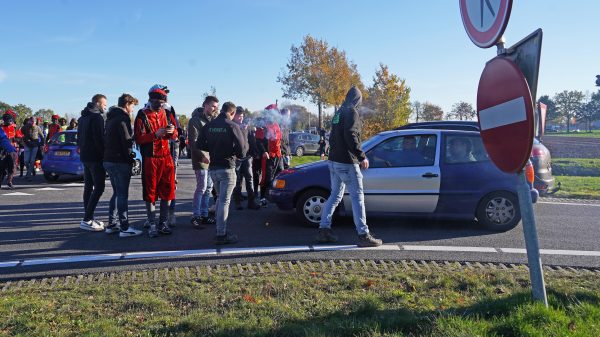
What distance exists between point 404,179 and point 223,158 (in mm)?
2713

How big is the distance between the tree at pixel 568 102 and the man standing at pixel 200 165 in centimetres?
10095

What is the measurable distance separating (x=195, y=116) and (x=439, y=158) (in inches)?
154

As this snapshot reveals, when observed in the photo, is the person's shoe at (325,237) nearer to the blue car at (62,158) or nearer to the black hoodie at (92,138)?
the black hoodie at (92,138)

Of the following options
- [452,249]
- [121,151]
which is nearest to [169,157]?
[121,151]

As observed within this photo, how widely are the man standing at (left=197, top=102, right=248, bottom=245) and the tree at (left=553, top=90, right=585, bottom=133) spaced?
102 metres

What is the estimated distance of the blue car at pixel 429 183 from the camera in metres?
7.03

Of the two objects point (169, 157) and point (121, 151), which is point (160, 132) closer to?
point (169, 157)

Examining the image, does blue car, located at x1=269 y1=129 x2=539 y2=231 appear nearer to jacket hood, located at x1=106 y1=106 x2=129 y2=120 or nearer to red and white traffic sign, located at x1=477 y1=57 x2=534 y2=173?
jacket hood, located at x1=106 y1=106 x2=129 y2=120

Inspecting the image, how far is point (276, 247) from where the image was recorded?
601cm

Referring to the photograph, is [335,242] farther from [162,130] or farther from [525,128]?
[525,128]

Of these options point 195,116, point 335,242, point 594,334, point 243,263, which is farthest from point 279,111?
point 594,334

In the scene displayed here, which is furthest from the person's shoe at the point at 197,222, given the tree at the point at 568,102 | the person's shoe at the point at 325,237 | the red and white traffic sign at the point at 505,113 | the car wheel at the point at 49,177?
the tree at the point at 568,102

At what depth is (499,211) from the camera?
7.04 meters

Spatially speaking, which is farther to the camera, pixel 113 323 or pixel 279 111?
pixel 279 111
